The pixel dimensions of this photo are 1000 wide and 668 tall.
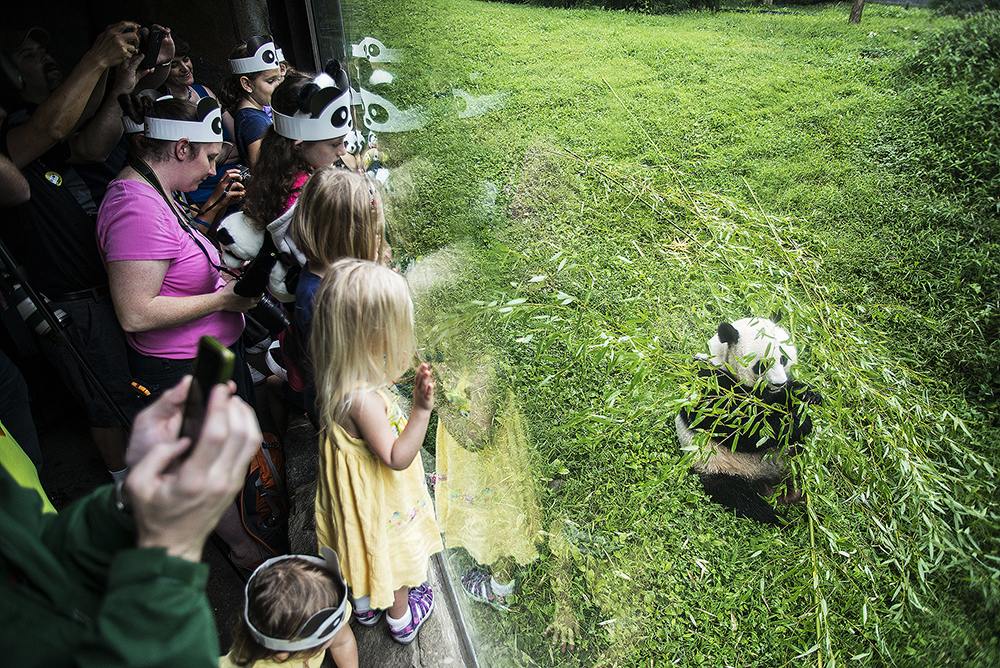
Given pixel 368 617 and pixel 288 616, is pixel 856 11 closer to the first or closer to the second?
pixel 288 616

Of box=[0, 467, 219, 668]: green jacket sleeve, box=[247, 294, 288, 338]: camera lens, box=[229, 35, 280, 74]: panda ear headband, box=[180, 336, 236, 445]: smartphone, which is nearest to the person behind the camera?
box=[0, 467, 219, 668]: green jacket sleeve

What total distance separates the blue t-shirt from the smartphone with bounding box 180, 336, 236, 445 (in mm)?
2711

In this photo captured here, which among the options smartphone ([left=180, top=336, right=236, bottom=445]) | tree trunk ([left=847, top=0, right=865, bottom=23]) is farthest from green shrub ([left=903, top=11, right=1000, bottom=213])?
smartphone ([left=180, top=336, right=236, bottom=445])

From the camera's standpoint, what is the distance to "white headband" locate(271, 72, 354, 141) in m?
2.44

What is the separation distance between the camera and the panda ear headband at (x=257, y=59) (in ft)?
11.1

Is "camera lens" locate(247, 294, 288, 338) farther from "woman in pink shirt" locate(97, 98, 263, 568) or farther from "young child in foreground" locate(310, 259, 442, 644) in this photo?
"young child in foreground" locate(310, 259, 442, 644)

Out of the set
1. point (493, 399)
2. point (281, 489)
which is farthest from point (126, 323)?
point (493, 399)

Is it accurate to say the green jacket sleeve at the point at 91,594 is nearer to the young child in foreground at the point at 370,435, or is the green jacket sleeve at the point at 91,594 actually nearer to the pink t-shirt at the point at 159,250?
the young child in foreground at the point at 370,435

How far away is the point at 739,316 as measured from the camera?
1.46m

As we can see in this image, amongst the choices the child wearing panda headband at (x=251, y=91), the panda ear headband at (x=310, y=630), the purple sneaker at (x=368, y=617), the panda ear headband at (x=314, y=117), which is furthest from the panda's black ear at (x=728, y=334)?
the child wearing panda headband at (x=251, y=91)

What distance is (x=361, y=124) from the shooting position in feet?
15.1

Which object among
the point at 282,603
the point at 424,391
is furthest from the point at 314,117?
the point at 282,603

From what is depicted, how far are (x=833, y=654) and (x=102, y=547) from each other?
144cm

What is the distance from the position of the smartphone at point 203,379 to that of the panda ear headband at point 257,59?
3.24 meters
